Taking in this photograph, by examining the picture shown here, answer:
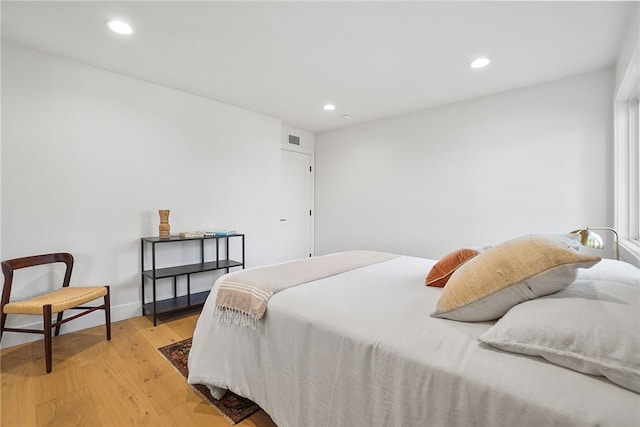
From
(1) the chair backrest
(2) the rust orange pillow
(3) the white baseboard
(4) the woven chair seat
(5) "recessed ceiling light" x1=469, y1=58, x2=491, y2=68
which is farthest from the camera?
(5) "recessed ceiling light" x1=469, y1=58, x2=491, y2=68

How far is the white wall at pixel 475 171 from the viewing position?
111 inches

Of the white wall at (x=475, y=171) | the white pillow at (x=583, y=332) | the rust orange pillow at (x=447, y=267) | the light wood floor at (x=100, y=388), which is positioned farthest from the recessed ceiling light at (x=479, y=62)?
the light wood floor at (x=100, y=388)

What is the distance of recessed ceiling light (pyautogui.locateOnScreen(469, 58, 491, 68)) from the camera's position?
2556 millimetres

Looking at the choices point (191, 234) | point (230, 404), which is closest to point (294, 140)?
point (191, 234)

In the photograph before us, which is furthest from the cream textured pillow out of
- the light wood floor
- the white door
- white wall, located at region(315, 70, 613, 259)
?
the white door

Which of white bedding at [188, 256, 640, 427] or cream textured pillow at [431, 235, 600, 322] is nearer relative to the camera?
white bedding at [188, 256, 640, 427]

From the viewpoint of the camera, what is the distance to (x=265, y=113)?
4.07m

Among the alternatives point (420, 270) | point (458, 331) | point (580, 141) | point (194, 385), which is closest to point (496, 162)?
point (580, 141)

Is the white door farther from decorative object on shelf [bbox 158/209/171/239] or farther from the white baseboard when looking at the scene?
the white baseboard

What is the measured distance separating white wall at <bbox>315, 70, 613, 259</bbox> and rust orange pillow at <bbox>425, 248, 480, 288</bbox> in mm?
1950

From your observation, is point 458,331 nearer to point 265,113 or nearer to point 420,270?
point 420,270

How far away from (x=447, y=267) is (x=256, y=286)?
110 cm

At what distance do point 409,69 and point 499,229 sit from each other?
79.0 inches

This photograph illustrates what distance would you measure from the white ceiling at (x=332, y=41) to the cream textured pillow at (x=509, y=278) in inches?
65.4
